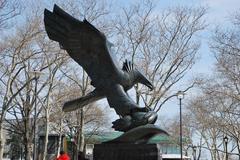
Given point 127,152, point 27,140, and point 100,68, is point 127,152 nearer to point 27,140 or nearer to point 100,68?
point 100,68

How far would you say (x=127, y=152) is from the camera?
42.5 feet

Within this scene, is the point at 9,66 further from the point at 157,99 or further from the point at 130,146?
the point at 130,146

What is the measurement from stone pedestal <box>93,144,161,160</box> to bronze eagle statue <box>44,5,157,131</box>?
1.80ft

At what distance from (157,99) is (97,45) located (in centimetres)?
1707

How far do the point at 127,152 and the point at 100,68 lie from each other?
8.60 feet

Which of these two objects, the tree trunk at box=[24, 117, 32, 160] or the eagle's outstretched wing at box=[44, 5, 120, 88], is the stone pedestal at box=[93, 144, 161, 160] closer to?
the eagle's outstretched wing at box=[44, 5, 120, 88]

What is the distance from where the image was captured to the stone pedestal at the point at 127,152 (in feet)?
41.2

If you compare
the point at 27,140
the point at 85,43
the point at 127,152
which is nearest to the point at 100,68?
the point at 85,43

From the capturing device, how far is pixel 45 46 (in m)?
28.3

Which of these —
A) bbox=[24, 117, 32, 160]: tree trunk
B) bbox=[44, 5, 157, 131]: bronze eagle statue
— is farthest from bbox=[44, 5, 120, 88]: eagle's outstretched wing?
bbox=[24, 117, 32, 160]: tree trunk

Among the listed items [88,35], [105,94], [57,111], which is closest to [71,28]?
[88,35]

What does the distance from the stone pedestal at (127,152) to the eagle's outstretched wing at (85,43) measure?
6.09 feet

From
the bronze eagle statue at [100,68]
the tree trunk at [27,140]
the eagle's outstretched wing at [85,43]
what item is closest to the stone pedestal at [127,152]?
the bronze eagle statue at [100,68]

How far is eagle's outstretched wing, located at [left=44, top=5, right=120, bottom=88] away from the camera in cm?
1358
